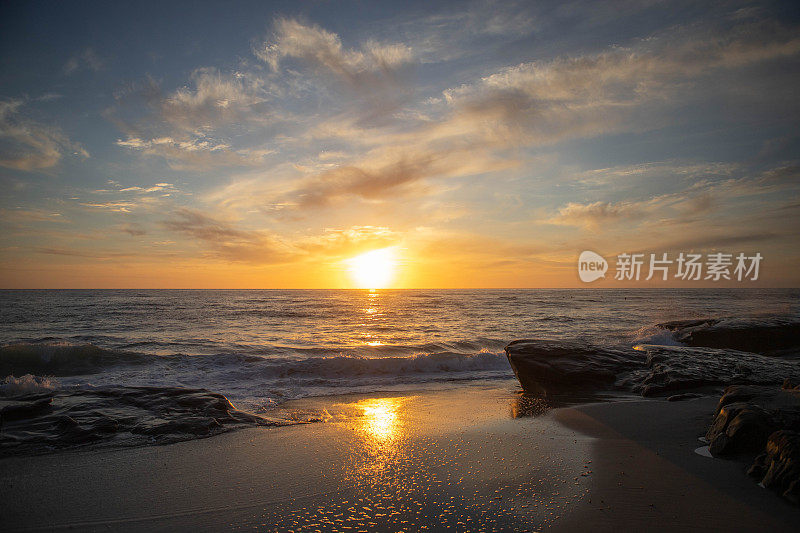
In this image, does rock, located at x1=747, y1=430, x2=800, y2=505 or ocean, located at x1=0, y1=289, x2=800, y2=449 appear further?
ocean, located at x1=0, y1=289, x2=800, y2=449

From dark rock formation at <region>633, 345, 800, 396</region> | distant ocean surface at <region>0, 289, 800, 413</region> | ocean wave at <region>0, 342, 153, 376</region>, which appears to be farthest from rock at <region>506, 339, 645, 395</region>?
ocean wave at <region>0, 342, 153, 376</region>

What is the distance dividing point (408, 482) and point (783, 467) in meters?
3.84

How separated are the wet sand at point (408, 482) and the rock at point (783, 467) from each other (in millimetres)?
140

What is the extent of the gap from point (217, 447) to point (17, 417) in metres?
3.69

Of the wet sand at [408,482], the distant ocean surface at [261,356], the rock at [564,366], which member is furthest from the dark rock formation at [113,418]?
the rock at [564,366]

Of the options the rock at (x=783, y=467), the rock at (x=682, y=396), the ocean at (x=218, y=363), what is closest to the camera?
the rock at (x=783, y=467)

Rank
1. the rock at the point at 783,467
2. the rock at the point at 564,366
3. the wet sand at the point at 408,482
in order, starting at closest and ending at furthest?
the wet sand at the point at 408,482, the rock at the point at 783,467, the rock at the point at 564,366

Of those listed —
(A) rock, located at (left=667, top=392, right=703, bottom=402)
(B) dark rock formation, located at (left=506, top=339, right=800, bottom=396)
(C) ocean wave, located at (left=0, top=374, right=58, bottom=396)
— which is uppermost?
(B) dark rock formation, located at (left=506, top=339, right=800, bottom=396)

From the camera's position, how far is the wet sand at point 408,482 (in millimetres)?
3729

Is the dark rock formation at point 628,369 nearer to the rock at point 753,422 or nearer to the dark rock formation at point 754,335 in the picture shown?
the rock at point 753,422

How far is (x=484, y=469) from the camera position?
4.89 meters

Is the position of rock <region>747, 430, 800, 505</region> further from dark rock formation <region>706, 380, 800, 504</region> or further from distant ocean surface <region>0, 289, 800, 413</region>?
distant ocean surface <region>0, 289, 800, 413</region>

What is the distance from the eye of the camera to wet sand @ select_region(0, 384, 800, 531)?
373 cm

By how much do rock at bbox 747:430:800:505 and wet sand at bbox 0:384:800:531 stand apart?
0.46 feet
